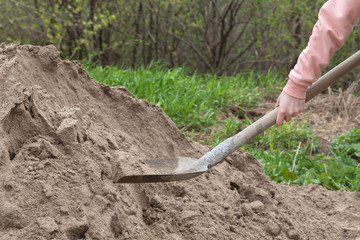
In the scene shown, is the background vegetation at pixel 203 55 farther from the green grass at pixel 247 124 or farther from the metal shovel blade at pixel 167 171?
the metal shovel blade at pixel 167 171

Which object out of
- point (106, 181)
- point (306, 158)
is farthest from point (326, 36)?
point (306, 158)

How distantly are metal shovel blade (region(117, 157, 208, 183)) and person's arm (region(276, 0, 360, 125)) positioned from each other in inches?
25.0

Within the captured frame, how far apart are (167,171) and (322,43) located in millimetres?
1021

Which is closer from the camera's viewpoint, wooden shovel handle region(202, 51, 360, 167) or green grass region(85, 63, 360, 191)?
wooden shovel handle region(202, 51, 360, 167)

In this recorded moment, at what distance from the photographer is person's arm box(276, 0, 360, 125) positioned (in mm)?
1895

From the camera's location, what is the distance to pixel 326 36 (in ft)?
6.40

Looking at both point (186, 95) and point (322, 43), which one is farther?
point (186, 95)

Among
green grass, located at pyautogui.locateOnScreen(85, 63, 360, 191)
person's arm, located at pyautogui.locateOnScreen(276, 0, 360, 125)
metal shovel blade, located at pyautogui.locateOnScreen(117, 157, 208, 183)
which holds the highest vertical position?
person's arm, located at pyautogui.locateOnScreen(276, 0, 360, 125)

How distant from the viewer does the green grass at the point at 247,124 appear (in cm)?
357

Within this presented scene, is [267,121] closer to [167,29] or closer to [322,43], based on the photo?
[322,43]

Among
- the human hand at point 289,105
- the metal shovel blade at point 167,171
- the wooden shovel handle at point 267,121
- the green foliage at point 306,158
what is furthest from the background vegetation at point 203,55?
the metal shovel blade at point 167,171

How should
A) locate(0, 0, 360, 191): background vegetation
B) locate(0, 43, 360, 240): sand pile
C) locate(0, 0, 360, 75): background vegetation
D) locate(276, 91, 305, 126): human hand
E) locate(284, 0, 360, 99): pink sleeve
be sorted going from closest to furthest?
1. locate(0, 43, 360, 240): sand pile
2. locate(284, 0, 360, 99): pink sleeve
3. locate(276, 91, 305, 126): human hand
4. locate(0, 0, 360, 191): background vegetation
5. locate(0, 0, 360, 75): background vegetation

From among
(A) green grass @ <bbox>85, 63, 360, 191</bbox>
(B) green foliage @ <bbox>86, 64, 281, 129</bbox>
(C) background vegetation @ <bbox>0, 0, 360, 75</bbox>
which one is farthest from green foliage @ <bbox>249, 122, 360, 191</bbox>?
(C) background vegetation @ <bbox>0, 0, 360, 75</bbox>

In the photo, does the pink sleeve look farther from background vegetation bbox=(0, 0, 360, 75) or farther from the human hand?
background vegetation bbox=(0, 0, 360, 75)
